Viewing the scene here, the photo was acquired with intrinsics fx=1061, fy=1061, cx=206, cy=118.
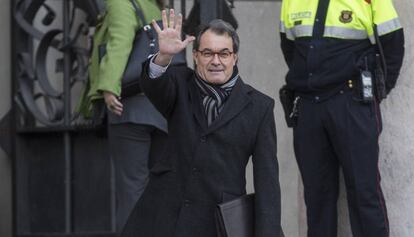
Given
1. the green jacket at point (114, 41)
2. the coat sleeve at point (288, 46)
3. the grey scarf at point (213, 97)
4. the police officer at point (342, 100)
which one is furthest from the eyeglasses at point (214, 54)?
the coat sleeve at point (288, 46)

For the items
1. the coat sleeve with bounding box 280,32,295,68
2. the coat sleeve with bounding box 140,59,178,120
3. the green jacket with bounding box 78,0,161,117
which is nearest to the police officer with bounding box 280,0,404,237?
the coat sleeve with bounding box 280,32,295,68

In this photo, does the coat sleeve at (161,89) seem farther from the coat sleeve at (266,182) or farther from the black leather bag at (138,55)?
the black leather bag at (138,55)

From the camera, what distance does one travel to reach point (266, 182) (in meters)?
→ 4.50

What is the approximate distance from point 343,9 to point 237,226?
165cm

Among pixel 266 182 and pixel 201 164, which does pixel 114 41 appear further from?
pixel 266 182

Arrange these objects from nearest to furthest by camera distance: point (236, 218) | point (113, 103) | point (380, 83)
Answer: point (236, 218), point (380, 83), point (113, 103)

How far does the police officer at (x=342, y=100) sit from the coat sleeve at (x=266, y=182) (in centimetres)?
99

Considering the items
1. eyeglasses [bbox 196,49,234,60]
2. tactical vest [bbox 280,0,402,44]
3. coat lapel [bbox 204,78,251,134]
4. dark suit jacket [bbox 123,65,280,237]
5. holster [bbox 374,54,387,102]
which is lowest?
dark suit jacket [bbox 123,65,280,237]

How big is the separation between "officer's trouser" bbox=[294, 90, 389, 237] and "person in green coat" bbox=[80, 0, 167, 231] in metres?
0.83

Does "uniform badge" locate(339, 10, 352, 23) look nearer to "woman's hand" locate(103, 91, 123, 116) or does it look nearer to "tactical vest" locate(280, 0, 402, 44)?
"tactical vest" locate(280, 0, 402, 44)

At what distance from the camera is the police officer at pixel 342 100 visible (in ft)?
17.9

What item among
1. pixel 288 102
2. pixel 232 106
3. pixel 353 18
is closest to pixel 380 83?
pixel 353 18

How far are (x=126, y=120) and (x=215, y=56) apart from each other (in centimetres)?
145

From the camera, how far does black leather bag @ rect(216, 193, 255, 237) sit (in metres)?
4.33
